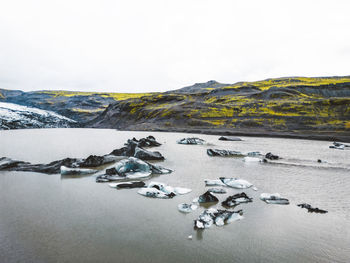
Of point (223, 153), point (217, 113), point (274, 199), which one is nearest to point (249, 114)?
point (217, 113)

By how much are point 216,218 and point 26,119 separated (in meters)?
74.5

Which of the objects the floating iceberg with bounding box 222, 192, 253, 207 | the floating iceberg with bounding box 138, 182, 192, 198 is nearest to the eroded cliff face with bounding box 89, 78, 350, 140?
the floating iceberg with bounding box 222, 192, 253, 207

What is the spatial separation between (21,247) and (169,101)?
243 ft

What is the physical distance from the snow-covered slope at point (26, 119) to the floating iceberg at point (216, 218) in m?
65.8

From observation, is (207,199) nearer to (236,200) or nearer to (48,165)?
(236,200)

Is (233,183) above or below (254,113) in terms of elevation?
below

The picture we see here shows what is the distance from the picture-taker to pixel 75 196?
27.8ft

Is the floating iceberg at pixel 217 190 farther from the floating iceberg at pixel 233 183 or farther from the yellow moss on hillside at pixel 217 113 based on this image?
the yellow moss on hillside at pixel 217 113

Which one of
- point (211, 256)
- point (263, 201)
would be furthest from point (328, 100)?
point (211, 256)

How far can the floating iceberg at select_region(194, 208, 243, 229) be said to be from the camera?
616cm

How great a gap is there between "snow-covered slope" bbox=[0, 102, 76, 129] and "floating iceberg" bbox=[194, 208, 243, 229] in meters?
65.8

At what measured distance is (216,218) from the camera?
647cm

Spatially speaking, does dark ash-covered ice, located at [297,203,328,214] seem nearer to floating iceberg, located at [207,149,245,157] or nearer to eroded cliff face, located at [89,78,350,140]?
floating iceberg, located at [207,149,245,157]

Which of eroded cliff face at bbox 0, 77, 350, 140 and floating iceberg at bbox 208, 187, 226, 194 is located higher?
eroded cliff face at bbox 0, 77, 350, 140
